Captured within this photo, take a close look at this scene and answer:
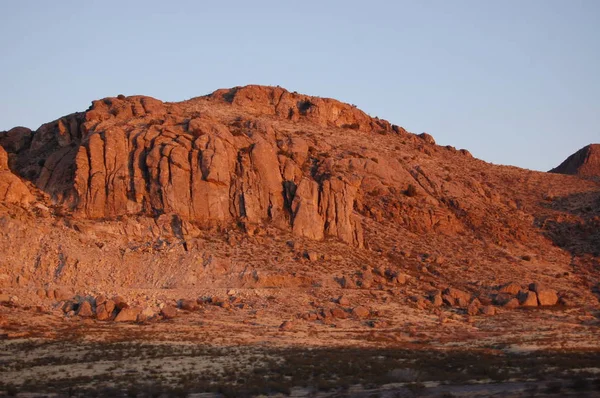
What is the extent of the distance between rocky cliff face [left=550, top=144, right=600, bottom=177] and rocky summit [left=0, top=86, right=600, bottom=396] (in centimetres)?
2477

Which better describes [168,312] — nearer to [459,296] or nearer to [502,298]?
[459,296]

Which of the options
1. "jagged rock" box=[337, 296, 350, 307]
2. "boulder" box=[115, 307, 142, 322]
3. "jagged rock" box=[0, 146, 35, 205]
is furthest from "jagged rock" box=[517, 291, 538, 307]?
"jagged rock" box=[0, 146, 35, 205]

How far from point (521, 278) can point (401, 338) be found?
747 inches

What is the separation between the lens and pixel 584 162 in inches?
4124

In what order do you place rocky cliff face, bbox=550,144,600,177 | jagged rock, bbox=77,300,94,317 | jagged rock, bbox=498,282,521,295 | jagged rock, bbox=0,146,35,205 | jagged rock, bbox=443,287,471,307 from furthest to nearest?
1. rocky cliff face, bbox=550,144,600,177
2. jagged rock, bbox=498,282,521,295
3. jagged rock, bbox=0,146,35,205
4. jagged rock, bbox=443,287,471,307
5. jagged rock, bbox=77,300,94,317

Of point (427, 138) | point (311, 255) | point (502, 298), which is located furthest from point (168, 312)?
point (427, 138)

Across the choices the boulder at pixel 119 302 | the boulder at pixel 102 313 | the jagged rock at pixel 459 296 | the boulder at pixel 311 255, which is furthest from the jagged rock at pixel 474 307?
the boulder at pixel 102 313

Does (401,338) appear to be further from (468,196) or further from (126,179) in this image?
(468,196)

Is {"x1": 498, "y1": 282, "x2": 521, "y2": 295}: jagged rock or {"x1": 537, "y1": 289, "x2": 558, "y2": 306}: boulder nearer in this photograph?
{"x1": 537, "y1": 289, "x2": 558, "y2": 306}: boulder

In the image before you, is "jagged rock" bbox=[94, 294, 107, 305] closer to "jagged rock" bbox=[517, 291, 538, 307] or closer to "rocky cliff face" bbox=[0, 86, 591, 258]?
"rocky cliff face" bbox=[0, 86, 591, 258]

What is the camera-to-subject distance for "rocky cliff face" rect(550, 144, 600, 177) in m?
102

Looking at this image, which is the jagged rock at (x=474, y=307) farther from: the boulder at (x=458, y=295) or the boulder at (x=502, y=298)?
the boulder at (x=502, y=298)

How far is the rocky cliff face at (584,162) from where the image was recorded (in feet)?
336

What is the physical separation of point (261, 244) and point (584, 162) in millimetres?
61122
